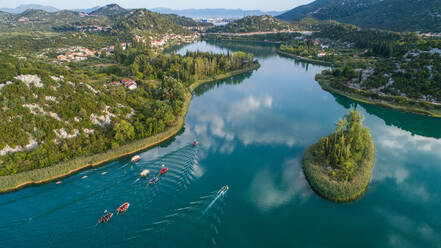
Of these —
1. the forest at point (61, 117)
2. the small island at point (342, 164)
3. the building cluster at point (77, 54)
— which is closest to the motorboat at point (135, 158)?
the forest at point (61, 117)

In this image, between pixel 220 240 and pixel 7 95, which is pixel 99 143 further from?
pixel 220 240

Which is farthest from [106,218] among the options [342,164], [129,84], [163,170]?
[129,84]

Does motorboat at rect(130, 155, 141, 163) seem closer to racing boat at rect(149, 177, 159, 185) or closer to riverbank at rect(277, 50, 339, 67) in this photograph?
racing boat at rect(149, 177, 159, 185)

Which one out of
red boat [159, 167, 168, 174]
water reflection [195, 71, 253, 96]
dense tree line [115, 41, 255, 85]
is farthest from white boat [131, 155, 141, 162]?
dense tree line [115, 41, 255, 85]

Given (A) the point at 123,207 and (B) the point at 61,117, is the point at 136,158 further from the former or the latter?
(B) the point at 61,117

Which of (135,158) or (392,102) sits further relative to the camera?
(392,102)
